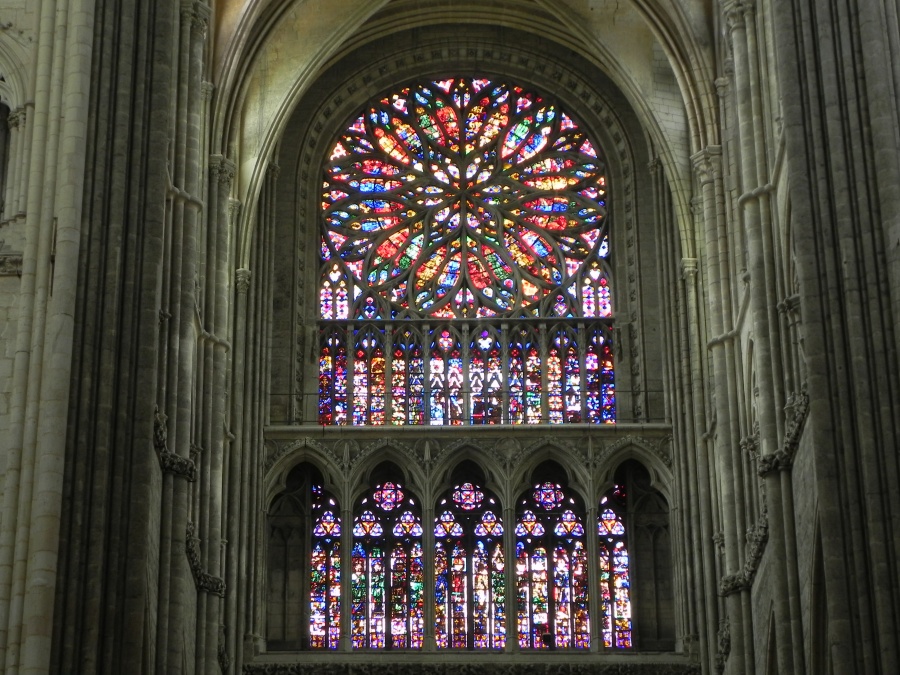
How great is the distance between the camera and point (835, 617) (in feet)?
66.9

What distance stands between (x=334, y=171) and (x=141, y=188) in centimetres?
1451

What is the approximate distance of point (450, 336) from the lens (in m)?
35.2

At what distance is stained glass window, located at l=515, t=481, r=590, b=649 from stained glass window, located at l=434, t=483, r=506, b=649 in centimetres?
37

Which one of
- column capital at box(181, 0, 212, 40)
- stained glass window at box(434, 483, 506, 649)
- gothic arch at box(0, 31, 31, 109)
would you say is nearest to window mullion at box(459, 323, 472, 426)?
stained glass window at box(434, 483, 506, 649)

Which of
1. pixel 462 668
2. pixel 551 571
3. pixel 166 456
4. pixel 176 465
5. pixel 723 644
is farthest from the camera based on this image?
pixel 551 571

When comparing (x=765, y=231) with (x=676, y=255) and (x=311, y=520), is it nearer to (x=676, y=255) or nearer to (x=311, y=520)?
(x=676, y=255)

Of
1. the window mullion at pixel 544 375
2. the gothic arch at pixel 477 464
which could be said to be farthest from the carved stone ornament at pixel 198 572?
A: the window mullion at pixel 544 375

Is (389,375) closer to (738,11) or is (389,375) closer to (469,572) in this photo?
(469,572)

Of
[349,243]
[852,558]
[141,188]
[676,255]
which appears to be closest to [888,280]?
[852,558]

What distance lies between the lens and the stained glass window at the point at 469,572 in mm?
33031

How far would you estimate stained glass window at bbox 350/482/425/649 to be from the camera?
3297cm

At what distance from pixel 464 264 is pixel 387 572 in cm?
580

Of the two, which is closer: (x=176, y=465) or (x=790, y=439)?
(x=790, y=439)

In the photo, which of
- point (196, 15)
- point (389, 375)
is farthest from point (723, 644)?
point (196, 15)
